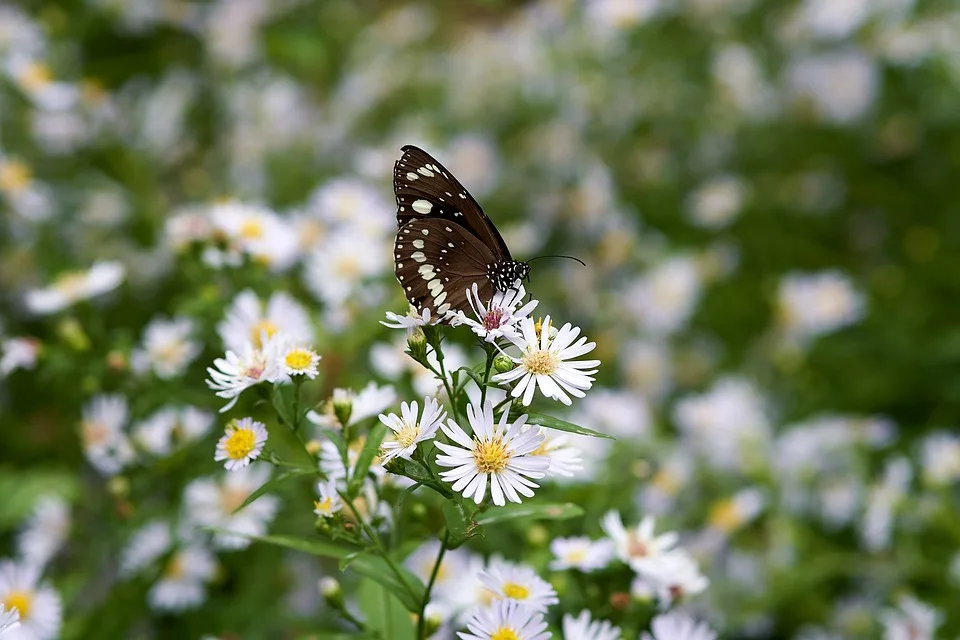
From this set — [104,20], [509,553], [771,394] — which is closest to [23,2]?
[104,20]

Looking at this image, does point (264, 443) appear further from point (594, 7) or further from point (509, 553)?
point (594, 7)

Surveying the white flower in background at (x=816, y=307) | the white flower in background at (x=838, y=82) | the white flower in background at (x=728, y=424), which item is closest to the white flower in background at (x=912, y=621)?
the white flower in background at (x=728, y=424)

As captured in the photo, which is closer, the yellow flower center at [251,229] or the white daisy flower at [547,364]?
the white daisy flower at [547,364]

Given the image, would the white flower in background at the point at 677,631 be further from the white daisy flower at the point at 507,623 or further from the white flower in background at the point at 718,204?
the white flower in background at the point at 718,204

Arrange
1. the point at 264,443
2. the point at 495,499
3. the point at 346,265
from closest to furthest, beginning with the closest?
the point at 495,499
the point at 264,443
the point at 346,265

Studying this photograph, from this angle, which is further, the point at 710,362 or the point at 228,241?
the point at 710,362

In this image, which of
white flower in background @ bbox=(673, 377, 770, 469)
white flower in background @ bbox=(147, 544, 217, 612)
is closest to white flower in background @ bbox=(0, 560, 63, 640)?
white flower in background @ bbox=(147, 544, 217, 612)

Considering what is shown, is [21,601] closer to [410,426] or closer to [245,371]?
[245,371]
